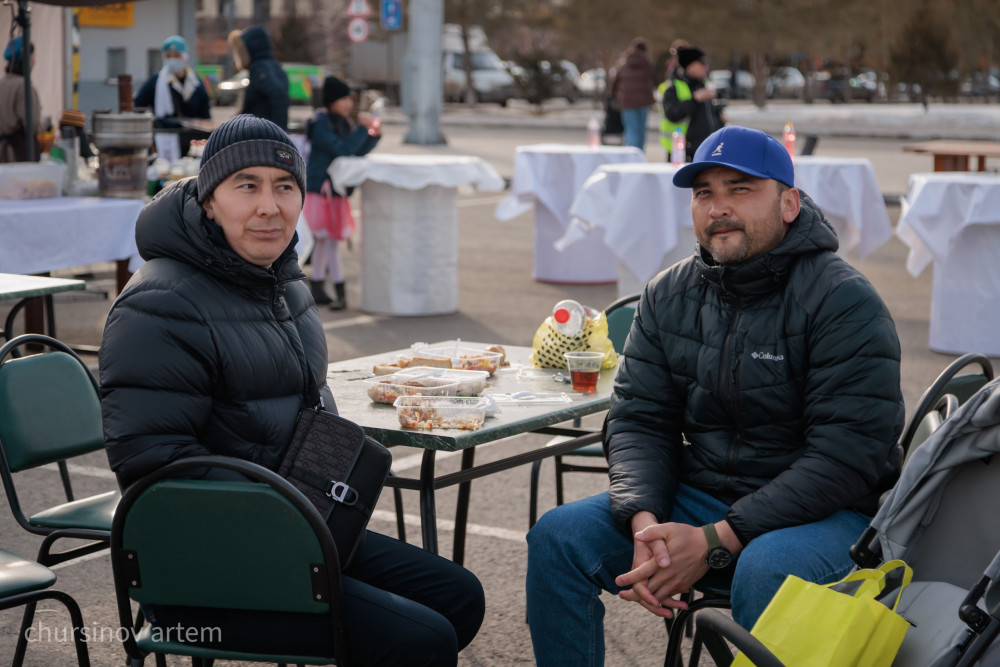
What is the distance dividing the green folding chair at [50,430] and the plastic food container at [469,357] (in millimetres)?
1087

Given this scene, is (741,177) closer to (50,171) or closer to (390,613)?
(390,613)

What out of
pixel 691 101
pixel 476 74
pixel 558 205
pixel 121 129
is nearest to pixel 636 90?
pixel 691 101

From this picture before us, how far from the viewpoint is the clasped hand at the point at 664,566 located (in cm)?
302

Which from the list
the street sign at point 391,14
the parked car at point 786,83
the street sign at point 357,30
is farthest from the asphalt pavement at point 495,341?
the parked car at point 786,83

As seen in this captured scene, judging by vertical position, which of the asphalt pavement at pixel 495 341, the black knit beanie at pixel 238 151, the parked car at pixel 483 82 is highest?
the parked car at pixel 483 82

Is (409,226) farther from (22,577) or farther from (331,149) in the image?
(22,577)

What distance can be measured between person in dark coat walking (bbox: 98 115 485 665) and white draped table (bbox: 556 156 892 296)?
19.7 ft

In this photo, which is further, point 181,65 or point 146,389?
point 181,65

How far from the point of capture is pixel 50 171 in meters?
7.98

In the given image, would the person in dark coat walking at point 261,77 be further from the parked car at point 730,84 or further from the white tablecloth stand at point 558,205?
the parked car at point 730,84

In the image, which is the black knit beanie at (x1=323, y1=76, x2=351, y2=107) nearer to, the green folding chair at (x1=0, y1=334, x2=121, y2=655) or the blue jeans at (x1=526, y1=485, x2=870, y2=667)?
the green folding chair at (x1=0, y1=334, x2=121, y2=655)

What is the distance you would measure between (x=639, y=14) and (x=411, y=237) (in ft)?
120

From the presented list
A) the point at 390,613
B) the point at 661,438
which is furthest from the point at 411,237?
the point at 390,613

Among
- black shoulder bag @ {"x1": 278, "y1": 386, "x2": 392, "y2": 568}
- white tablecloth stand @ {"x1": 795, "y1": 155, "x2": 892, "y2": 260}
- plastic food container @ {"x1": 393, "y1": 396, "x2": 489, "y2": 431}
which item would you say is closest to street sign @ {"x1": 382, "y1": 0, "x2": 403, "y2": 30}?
white tablecloth stand @ {"x1": 795, "y1": 155, "x2": 892, "y2": 260}
